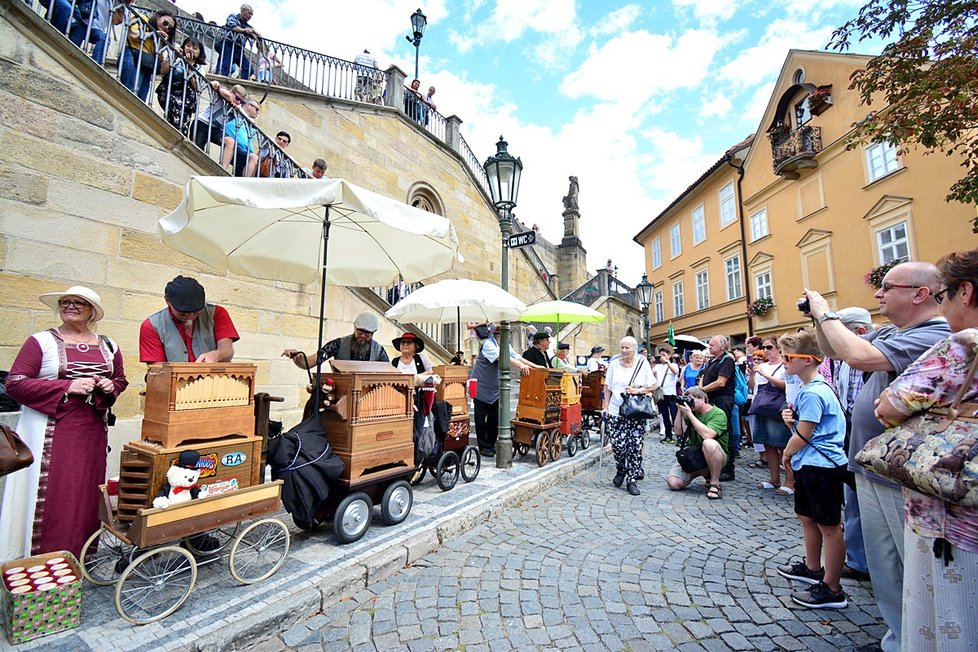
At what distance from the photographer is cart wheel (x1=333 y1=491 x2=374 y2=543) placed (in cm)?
366

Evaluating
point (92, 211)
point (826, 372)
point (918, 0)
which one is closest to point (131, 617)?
point (92, 211)

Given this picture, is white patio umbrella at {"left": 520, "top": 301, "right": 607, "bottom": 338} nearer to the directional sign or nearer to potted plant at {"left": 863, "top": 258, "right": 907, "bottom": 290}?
the directional sign

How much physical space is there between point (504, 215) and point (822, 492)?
17.4ft

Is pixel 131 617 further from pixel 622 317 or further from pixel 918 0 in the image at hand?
pixel 622 317

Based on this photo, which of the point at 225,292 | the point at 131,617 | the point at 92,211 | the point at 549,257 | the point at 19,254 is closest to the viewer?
the point at 131,617

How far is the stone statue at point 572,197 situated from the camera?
26250 mm

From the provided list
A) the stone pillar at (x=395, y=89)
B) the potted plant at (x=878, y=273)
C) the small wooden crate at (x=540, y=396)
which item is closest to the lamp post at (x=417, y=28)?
the stone pillar at (x=395, y=89)

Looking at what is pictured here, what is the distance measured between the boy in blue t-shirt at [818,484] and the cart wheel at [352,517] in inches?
129

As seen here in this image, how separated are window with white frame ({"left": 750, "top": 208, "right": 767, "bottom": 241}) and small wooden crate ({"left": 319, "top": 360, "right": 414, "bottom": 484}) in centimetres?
2146

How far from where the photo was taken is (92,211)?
481cm

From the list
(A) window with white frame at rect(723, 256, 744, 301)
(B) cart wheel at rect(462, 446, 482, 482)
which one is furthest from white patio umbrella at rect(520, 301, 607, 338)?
(A) window with white frame at rect(723, 256, 744, 301)

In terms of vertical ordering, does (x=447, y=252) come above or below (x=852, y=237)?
below

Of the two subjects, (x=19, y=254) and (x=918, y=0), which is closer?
(x=19, y=254)

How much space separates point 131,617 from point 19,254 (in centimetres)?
381
